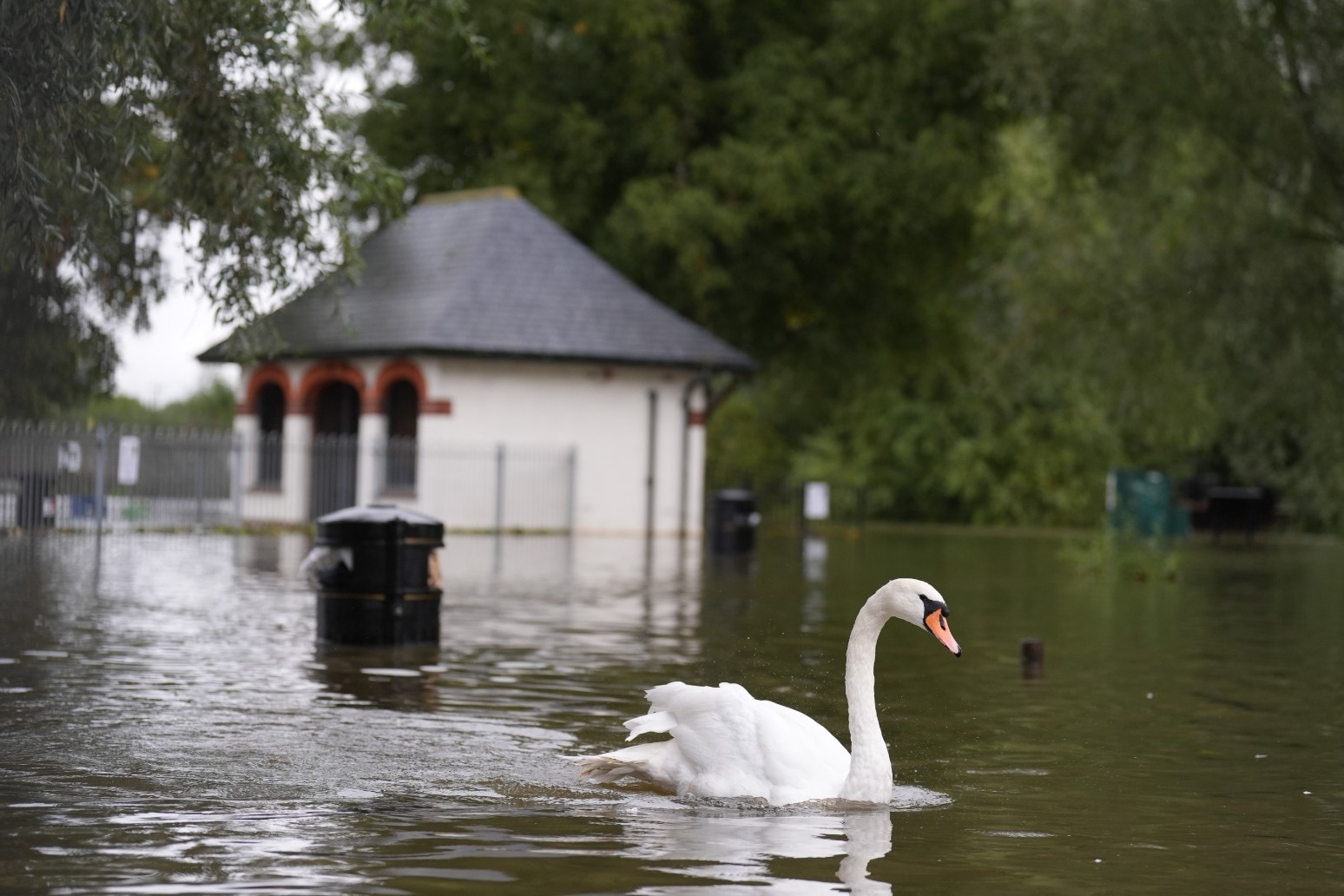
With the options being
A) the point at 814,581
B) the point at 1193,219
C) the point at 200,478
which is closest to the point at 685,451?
the point at 200,478

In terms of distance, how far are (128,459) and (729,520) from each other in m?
10.4

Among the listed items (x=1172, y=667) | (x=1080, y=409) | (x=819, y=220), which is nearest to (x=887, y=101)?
(x=819, y=220)

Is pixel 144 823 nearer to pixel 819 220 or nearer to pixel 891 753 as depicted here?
pixel 891 753

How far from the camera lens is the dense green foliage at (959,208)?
29.8 m

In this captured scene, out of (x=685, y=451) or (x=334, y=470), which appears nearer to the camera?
(x=334, y=470)

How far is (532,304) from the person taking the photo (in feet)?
144

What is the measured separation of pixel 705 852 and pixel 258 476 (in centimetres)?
3846

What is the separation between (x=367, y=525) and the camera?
1633 cm

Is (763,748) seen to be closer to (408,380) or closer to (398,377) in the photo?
(398,377)

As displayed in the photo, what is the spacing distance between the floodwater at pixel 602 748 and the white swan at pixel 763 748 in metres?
0.12

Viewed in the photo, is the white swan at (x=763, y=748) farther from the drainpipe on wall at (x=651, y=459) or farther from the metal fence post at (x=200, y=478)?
the drainpipe on wall at (x=651, y=459)

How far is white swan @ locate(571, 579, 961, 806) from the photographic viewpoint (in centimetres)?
910

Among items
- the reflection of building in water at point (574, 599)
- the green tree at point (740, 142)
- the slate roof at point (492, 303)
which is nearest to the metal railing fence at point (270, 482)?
the slate roof at point (492, 303)

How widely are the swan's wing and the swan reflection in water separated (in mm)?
175
